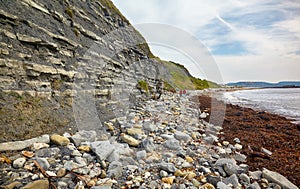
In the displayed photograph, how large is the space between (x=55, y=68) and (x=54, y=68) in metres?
0.03

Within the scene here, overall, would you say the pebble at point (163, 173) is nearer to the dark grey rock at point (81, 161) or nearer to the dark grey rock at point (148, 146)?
the dark grey rock at point (148, 146)

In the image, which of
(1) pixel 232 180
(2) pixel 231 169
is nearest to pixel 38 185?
(1) pixel 232 180

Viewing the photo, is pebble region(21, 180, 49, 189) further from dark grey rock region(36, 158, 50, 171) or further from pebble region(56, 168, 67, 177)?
dark grey rock region(36, 158, 50, 171)

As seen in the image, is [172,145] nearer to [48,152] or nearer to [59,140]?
[59,140]

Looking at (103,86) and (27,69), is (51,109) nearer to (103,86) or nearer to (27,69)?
(27,69)

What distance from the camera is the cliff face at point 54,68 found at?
145 inches

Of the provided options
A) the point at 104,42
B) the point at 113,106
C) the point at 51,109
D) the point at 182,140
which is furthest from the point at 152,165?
the point at 104,42

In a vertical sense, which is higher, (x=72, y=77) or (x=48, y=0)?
(x=48, y=0)

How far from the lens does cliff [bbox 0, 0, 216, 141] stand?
3672 millimetres

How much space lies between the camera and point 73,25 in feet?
19.5

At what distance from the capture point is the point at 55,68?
15.9 feet

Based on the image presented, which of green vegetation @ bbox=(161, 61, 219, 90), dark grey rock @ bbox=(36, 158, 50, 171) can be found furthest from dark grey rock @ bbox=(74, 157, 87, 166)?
green vegetation @ bbox=(161, 61, 219, 90)

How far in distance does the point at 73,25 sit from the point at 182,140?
524 cm

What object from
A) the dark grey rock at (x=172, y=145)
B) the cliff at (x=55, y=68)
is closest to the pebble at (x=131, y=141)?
the dark grey rock at (x=172, y=145)
